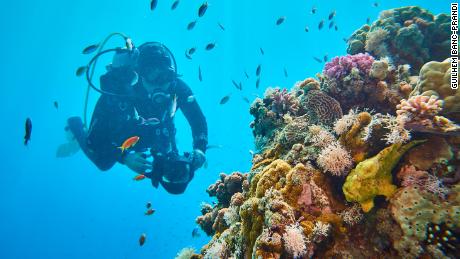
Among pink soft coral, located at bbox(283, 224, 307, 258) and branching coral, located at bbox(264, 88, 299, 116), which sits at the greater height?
branching coral, located at bbox(264, 88, 299, 116)

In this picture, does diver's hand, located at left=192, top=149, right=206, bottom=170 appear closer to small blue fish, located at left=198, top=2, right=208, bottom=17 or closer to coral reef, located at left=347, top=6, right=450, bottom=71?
small blue fish, located at left=198, top=2, right=208, bottom=17

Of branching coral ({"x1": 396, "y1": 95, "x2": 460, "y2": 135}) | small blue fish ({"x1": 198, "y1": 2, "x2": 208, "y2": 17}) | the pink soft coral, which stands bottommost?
the pink soft coral

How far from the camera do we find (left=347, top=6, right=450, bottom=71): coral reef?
6.19 metres

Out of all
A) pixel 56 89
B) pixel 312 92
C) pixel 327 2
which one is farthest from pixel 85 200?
pixel 312 92

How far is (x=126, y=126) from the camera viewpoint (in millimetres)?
9570

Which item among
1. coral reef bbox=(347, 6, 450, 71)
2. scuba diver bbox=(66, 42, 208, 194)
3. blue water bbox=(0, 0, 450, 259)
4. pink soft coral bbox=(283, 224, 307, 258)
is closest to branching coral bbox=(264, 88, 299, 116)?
coral reef bbox=(347, 6, 450, 71)

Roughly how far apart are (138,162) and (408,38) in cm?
→ 773

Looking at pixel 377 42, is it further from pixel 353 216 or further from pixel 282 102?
pixel 353 216

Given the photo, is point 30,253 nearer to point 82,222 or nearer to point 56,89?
point 82,222

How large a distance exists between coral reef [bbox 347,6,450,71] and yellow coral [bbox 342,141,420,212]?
394cm

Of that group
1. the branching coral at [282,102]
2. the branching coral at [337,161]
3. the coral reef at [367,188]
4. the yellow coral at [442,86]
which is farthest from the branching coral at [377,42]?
the branching coral at [337,161]

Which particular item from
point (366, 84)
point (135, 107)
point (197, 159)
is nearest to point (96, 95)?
point (135, 107)

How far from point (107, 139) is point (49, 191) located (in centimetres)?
11819

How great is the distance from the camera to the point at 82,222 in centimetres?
10175
